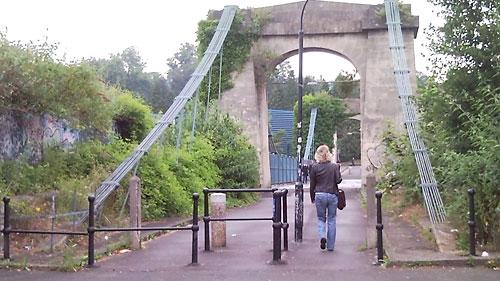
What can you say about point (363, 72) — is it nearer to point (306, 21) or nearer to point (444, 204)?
point (306, 21)

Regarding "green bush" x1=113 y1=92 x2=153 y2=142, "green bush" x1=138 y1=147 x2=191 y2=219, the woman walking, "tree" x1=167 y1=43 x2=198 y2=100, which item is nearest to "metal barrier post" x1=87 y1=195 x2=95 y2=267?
the woman walking

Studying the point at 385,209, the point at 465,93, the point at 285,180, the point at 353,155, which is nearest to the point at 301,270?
the point at 465,93

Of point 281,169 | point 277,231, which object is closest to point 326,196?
point 277,231

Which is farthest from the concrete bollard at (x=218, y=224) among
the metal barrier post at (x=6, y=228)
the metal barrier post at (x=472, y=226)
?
the metal barrier post at (x=472, y=226)

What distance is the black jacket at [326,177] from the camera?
10.4m

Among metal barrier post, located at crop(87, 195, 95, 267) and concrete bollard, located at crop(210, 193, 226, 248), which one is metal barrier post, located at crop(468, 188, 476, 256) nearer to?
concrete bollard, located at crop(210, 193, 226, 248)

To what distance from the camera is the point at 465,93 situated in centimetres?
1070

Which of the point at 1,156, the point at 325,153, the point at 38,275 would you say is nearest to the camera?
the point at 38,275

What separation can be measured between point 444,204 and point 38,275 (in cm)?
749

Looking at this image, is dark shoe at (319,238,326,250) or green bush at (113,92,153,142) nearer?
dark shoe at (319,238,326,250)

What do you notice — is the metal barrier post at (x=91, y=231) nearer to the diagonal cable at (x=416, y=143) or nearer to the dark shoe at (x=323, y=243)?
the dark shoe at (x=323, y=243)

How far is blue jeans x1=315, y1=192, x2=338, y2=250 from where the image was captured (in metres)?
10.3

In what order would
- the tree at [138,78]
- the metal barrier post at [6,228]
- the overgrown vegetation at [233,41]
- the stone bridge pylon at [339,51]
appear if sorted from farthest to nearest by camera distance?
1. the tree at [138,78]
2. the overgrown vegetation at [233,41]
3. the stone bridge pylon at [339,51]
4. the metal barrier post at [6,228]

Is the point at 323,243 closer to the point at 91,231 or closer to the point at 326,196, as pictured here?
the point at 326,196
